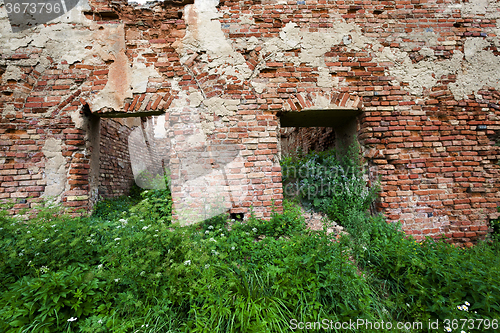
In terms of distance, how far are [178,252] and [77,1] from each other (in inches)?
170

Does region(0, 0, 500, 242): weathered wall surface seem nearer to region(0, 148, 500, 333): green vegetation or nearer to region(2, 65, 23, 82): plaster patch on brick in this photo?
region(2, 65, 23, 82): plaster patch on brick

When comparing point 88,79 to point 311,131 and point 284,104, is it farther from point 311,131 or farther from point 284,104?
point 311,131

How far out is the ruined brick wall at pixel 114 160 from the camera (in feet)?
16.5

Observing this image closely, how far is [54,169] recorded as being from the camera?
11.2ft

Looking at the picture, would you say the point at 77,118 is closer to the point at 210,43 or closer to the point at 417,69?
the point at 210,43

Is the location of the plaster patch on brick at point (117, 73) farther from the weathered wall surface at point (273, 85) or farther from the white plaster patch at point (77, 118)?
→ the white plaster patch at point (77, 118)

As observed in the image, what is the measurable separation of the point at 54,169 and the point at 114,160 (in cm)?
219

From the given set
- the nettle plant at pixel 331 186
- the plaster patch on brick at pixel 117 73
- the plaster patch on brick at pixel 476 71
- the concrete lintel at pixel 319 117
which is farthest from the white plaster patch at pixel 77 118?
the plaster patch on brick at pixel 476 71

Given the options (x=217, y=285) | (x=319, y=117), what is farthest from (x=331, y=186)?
(x=217, y=285)

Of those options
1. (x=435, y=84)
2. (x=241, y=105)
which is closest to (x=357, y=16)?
(x=435, y=84)

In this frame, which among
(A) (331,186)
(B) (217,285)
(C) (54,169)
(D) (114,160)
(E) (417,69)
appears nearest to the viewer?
(B) (217,285)

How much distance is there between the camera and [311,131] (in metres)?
6.31

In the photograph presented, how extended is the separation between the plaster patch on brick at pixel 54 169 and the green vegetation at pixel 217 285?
0.83 metres

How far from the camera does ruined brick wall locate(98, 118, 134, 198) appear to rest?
5.02 m
